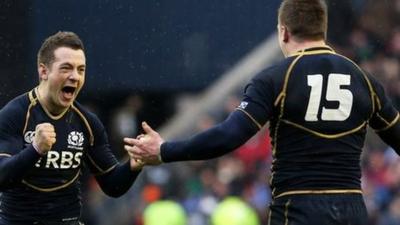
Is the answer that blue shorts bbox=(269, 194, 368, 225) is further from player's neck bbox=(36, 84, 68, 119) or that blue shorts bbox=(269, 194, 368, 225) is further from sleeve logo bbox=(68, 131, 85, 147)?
player's neck bbox=(36, 84, 68, 119)

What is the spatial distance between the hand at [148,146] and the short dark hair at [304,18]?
865 millimetres

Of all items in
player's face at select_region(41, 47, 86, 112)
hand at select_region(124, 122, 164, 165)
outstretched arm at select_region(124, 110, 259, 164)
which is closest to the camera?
outstretched arm at select_region(124, 110, 259, 164)

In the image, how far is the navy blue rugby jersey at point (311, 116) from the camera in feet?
20.3

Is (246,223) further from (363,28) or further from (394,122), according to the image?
(394,122)

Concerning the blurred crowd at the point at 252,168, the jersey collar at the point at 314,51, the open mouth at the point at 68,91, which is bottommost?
the blurred crowd at the point at 252,168

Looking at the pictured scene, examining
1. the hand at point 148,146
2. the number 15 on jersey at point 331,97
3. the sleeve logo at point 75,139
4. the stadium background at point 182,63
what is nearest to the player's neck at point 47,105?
Answer: the sleeve logo at point 75,139

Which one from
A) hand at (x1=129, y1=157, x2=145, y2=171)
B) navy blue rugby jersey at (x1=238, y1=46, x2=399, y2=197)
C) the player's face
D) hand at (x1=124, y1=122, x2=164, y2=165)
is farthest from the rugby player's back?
the player's face

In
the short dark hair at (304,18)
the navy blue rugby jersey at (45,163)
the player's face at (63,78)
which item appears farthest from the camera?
the player's face at (63,78)

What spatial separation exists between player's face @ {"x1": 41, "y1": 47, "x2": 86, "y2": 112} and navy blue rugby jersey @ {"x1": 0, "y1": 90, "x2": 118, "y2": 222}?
91mm

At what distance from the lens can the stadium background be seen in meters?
13.1

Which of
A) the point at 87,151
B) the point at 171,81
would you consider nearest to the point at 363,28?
the point at 171,81

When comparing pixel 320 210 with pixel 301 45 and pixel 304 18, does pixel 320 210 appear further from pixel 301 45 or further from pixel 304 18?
pixel 304 18

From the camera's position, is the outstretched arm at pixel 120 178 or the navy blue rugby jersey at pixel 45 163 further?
the outstretched arm at pixel 120 178

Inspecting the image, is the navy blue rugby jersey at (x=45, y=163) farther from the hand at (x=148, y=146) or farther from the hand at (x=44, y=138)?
the hand at (x=148, y=146)
